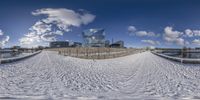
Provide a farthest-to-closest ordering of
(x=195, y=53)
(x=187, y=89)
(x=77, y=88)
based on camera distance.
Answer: (x=195, y=53), (x=77, y=88), (x=187, y=89)

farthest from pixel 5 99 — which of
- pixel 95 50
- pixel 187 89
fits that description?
pixel 95 50

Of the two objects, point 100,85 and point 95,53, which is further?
point 95,53

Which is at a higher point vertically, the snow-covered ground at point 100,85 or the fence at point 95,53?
the fence at point 95,53

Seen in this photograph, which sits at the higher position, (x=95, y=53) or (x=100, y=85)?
(x=95, y=53)

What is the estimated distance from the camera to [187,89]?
27.1 ft

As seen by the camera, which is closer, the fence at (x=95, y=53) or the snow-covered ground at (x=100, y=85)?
the snow-covered ground at (x=100, y=85)

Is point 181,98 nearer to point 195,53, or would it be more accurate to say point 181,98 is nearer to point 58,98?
point 58,98

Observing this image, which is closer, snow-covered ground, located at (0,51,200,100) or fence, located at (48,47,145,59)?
snow-covered ground, located at (0,51,200,100)

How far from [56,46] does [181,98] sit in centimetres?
6377

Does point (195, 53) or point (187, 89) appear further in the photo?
point (195, 53)

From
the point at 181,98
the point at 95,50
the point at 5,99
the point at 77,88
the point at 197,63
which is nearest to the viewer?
the point at 5,99

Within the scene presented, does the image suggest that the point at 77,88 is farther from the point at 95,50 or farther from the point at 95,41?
the point at 95,41

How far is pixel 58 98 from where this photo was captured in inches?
250

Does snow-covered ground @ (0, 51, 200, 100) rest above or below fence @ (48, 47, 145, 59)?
below
